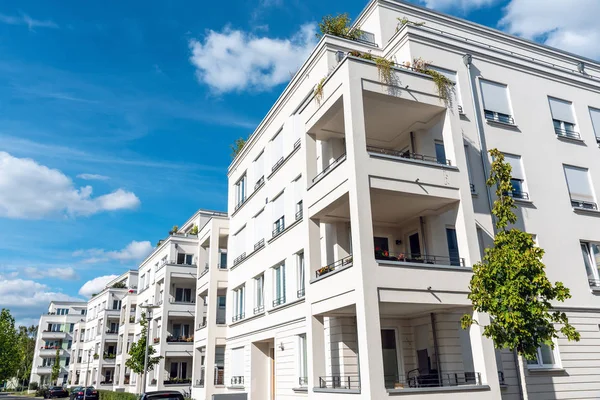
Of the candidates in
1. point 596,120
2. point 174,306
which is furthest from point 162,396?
point 174,306

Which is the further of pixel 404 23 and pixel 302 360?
pixel 404 23

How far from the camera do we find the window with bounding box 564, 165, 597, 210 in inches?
751

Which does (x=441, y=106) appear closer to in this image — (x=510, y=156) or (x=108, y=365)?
(x=510, y=156)

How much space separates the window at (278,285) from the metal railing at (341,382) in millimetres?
5683

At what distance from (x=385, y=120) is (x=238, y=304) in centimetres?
1428

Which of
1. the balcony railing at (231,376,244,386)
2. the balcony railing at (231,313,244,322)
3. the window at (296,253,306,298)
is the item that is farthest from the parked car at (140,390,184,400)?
the balcony railing at (231,313,244,322)

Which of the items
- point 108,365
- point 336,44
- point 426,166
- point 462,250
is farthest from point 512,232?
point 108,365

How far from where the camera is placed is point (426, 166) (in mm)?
14602

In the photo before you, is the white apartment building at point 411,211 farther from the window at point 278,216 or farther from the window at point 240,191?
the window at point 240,191

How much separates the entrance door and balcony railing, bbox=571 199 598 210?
938 centimetres

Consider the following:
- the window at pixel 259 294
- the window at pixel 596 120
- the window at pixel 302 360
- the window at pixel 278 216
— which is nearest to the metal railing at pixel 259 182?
the window at pixel 278 216

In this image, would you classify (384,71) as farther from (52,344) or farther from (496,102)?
(52,344)

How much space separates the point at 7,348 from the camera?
146ft

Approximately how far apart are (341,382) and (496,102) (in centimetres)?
1231
